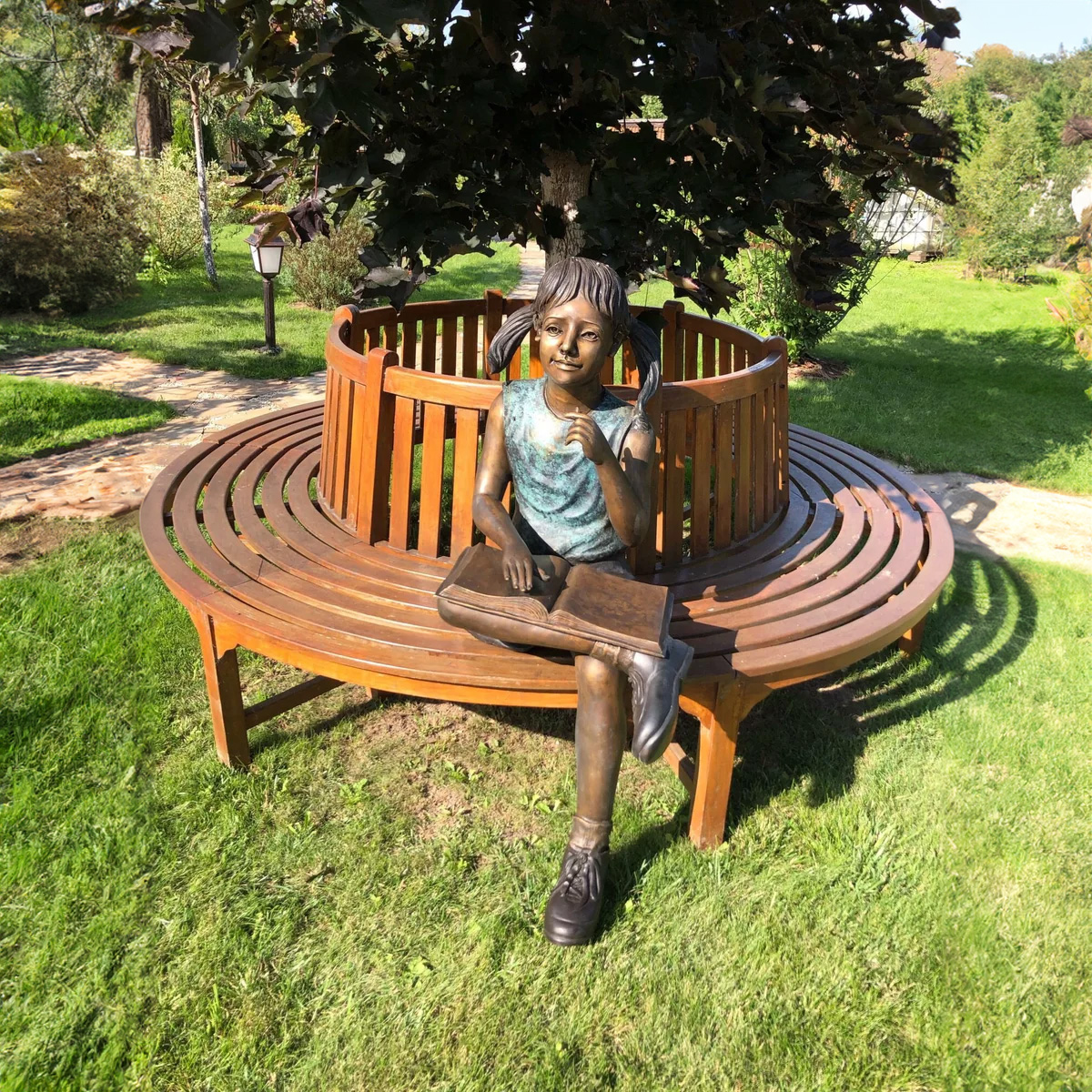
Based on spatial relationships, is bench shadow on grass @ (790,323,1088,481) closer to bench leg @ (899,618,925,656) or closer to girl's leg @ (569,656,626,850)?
bench leg @ (899,618,925,656)

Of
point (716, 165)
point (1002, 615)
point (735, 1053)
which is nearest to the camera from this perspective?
point (735, 1053)

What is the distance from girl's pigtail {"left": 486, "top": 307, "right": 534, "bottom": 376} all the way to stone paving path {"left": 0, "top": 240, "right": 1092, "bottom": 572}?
2483 mm

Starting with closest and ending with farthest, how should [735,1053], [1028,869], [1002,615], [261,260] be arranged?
[735,1053] → [1028,869] → [1002,615] → [261,260]

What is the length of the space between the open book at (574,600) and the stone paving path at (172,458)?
2892mm

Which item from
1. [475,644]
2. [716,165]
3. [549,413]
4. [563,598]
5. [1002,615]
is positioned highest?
[716,165]

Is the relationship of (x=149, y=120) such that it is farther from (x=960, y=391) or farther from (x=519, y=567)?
(x=519, y=567)

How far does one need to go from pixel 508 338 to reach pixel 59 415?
471 cm

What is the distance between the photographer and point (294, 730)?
9.75 ft

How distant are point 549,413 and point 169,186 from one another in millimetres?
13061

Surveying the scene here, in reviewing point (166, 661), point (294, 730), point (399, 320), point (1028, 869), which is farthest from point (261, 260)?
point (1028, 869)

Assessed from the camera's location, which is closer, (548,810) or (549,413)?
(549,413)

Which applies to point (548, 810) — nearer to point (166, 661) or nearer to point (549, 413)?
point (549, 413)

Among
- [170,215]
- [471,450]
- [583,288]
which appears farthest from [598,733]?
[170,215]

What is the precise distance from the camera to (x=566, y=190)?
343 centimetres
